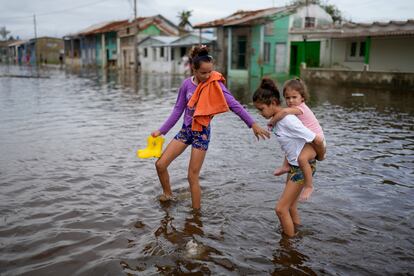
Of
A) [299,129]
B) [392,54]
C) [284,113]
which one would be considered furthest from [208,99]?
[392,54]

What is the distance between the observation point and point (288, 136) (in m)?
3.53

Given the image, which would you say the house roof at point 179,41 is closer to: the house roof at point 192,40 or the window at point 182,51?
the house roof at point 192,40

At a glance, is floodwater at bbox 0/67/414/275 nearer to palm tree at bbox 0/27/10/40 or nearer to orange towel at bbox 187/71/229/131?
orange towel at bbox 187/71/229/131

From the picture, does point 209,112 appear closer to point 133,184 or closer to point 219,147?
point 133,184

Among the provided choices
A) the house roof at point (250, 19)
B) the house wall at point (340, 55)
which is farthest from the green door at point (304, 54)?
the house roof at point (250, 19)

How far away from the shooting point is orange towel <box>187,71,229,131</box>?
163 inches

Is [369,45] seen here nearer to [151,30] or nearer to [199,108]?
[199,108]

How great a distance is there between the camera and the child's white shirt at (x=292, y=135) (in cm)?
341

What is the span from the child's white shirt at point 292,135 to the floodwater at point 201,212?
895mm

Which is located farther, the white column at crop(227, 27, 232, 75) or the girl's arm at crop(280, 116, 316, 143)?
the white column at crop(227, 27, 232, 75)

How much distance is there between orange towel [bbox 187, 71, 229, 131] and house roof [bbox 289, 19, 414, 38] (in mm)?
20558

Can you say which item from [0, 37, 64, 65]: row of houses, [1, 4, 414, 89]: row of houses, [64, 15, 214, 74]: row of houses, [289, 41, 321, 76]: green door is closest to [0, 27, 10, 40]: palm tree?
[0, 37, 64, 65]: row of houses

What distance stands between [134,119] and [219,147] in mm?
3915

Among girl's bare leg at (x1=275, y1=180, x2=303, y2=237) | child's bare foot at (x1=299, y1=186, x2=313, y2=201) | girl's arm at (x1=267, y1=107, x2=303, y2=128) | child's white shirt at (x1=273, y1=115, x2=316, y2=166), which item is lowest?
girl's bare leg at (x1=275, y1=180, x2=303, y2=237)
